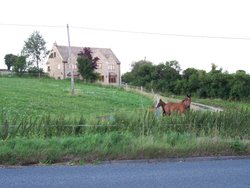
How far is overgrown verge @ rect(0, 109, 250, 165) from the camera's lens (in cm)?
1188

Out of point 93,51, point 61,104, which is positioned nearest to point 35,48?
point 93,51

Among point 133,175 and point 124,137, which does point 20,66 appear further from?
point 133,175

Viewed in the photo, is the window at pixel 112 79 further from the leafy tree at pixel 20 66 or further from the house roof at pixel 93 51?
the leafy tree at pixel 20 66

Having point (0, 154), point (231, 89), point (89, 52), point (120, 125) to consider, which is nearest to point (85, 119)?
point (120, 125)

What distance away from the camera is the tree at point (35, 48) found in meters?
120

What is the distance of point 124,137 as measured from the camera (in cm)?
1329

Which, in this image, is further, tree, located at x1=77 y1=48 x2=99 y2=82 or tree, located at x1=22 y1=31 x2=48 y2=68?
tree, located at x1=22 y1=31 x2=48 y2=68

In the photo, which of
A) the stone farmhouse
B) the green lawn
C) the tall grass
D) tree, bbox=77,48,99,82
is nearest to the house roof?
the stone farmhouse

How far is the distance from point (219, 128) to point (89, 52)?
263 feet

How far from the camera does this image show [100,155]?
39.2 ft

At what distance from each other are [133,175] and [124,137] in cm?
327

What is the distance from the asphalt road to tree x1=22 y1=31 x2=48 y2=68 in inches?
4363

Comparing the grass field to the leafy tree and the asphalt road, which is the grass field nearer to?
the asphalt road

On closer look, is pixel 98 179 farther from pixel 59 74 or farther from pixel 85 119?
pixel 59 74
